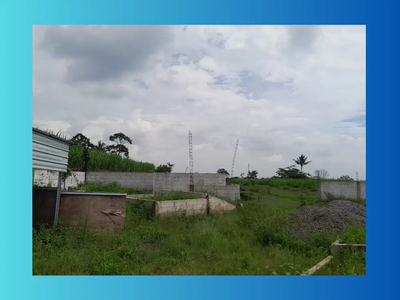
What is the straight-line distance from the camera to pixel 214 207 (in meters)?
11.0

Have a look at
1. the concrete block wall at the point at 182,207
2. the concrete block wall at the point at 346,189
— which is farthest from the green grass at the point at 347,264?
the concrete block wall at the point at 346,189

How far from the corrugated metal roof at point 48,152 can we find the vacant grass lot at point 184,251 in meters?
1.33

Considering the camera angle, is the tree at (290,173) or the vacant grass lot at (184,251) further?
the tree at (290,173)

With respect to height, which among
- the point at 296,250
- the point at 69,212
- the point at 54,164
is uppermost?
the point at 54,164

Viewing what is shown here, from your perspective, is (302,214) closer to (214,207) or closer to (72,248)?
(214,207)

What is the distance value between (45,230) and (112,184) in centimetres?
890

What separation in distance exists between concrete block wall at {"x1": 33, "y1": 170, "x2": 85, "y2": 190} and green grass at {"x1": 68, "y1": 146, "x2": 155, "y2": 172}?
105 centimetres

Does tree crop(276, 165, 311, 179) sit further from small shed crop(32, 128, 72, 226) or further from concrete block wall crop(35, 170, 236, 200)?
small shed crop(32, 128, 72, 226)

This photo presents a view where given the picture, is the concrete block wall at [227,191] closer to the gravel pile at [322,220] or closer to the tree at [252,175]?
the gravel pile at [322,220]

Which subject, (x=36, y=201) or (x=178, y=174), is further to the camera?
(x=178, y=174)

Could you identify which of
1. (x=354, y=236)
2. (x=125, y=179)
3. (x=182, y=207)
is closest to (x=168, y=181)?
(x=125, y=179)

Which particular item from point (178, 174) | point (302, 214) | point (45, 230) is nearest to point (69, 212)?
point (45, 230)

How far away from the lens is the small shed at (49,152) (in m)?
5.89

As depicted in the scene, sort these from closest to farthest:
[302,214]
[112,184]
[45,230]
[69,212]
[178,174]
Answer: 1. [45,230]
2. [69,212]
3. [302,214]
4. [178,174]
5. [112,184]
